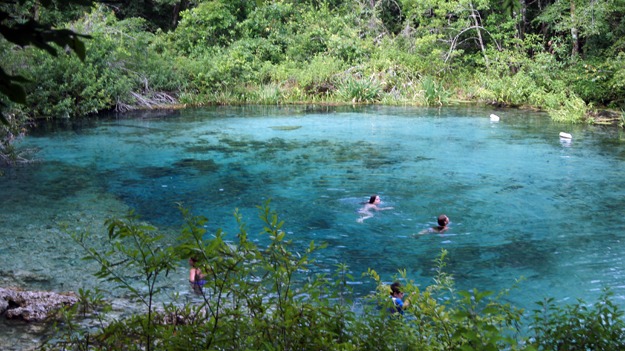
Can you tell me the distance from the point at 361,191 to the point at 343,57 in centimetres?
1798

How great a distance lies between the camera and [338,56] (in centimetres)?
3034

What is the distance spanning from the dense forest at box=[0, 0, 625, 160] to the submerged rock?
49.4 feet

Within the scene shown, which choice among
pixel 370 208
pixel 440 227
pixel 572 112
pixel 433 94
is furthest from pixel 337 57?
pixel 440 227

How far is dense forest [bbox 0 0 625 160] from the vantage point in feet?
75.7

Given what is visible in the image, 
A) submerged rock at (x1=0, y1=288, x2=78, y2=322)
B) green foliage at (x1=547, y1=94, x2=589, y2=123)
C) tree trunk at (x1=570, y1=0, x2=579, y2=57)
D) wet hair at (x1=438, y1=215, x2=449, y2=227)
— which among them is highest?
tree trunk at (x1=570, y1=0, x2=579, y2=57)

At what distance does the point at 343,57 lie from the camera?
30266mm

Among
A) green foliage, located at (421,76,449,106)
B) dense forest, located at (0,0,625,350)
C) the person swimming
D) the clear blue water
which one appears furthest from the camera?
green foliage, located at (421,76,449,106)

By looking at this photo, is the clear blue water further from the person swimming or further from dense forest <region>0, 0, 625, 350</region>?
dense forest <region>0, 0, 625, 350</region>

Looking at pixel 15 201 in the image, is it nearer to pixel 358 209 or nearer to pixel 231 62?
pixel 358 209

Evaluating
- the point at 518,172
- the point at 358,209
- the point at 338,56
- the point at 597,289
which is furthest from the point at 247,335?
the point at 338,56

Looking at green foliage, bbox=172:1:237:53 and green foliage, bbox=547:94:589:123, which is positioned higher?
green foliage, bbox=172:1:237:53

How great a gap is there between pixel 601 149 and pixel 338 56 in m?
15.3

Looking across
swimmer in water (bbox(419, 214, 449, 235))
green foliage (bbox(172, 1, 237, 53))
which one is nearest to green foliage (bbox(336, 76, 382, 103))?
green foliage (bbox(172, 1, 237, 53))

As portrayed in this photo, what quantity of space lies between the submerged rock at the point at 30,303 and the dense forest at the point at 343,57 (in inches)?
593
